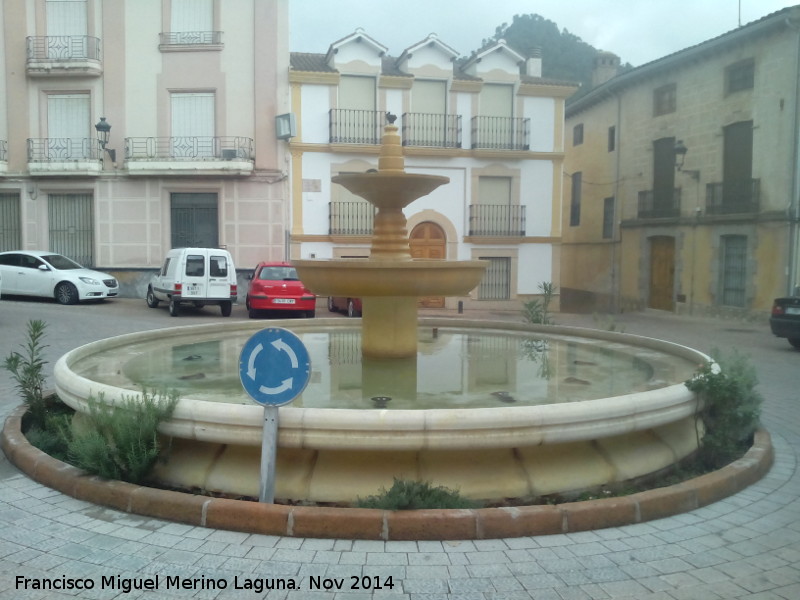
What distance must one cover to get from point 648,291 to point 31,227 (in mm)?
21075

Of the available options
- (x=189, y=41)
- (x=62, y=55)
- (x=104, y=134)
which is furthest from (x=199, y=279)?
(x=62, y=55)

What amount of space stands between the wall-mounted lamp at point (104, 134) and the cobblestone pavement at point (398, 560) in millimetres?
18917

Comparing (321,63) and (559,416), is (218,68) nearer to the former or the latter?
(321,63)

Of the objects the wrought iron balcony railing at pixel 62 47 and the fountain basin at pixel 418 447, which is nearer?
the fountain basin at pixel 418 447

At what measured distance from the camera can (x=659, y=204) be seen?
24.4 meters

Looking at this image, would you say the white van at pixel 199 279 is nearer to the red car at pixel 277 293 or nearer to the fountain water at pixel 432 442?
the red car at pixel 277 293

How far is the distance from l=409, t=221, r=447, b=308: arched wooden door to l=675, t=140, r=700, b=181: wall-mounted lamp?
7987mm

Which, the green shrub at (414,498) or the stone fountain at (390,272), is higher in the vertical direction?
the stone fountain at (390,272)

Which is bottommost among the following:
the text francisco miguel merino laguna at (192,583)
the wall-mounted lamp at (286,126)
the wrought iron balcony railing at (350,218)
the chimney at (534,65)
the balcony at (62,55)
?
the text francisco miguel merino laguna at (192,583)

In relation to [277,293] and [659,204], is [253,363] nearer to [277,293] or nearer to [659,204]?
[277,293]

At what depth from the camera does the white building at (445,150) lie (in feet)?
76.0

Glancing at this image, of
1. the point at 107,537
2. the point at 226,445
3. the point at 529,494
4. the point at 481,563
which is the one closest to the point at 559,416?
the point at 529,494

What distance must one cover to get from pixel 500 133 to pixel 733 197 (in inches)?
306

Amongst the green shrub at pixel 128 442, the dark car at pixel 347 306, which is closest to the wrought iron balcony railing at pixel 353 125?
the dark car at pixel 347 306
